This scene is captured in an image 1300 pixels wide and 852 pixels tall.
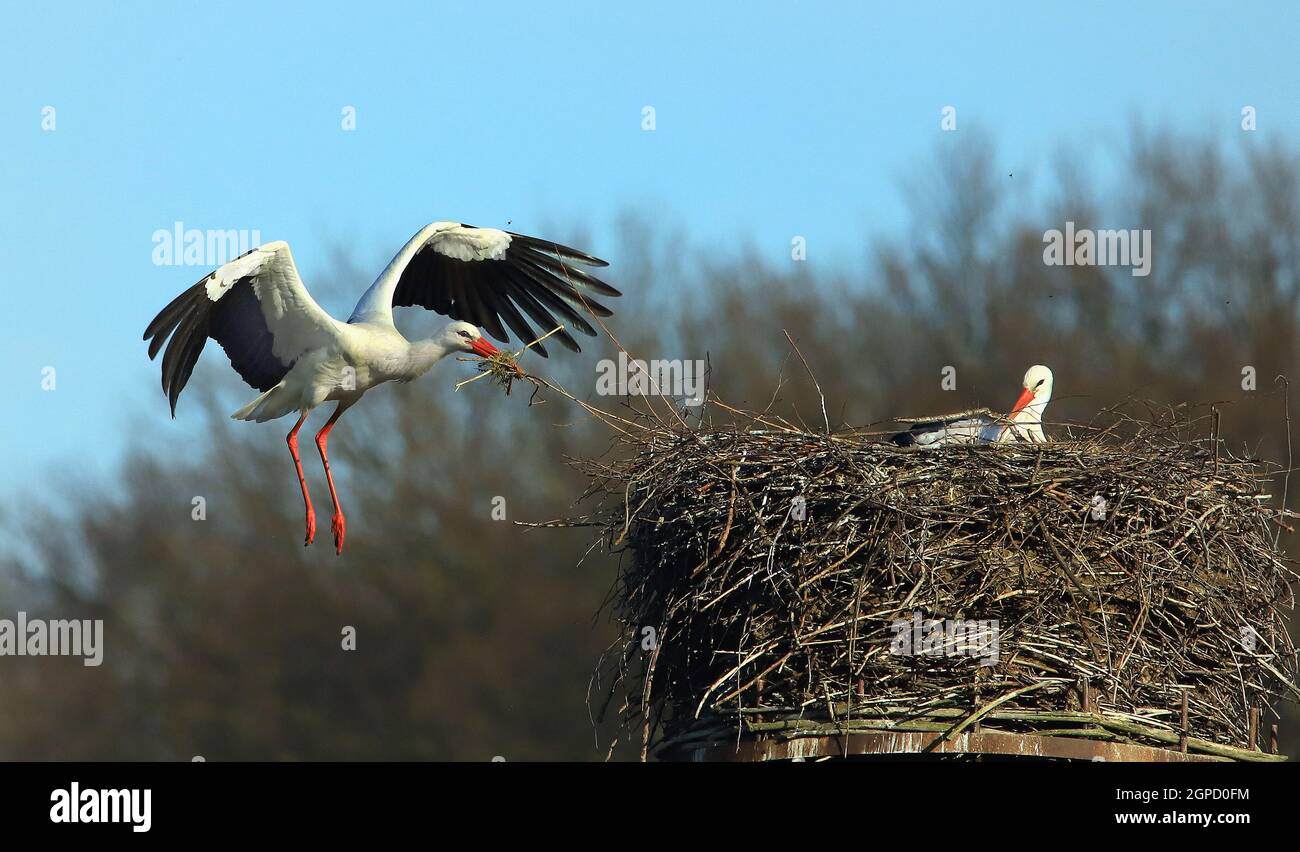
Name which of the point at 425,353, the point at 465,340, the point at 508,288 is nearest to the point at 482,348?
the point at 465,340

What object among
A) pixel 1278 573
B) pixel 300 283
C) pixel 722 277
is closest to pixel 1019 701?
pixel 1278 573

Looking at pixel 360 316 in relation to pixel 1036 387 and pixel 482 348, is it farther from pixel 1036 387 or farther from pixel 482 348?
pixel 1036 387

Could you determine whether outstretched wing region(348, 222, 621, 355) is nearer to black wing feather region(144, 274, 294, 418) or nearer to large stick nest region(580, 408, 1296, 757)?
black wing feather region(144, 274, 294, 418)

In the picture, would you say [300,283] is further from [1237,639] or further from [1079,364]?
[1079,364]

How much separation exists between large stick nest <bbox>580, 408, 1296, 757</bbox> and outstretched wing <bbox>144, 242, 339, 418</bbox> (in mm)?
Answer: 2358

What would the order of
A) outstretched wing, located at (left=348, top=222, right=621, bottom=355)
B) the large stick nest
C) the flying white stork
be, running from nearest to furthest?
the large stick nest < the flying white stork < outstretched wing, located at (left=348, top=222, right=621, bottom=355)

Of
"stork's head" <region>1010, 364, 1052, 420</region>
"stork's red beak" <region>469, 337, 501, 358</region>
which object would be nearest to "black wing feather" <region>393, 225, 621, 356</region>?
"stork's red beak" <region>469, 337, 501, 358</region>

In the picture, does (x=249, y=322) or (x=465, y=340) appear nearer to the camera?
(x=465, y=340)

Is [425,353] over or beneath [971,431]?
over

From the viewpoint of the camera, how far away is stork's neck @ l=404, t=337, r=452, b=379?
8672mm

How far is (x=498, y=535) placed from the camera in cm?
2011

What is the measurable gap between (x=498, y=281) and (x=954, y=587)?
380cm

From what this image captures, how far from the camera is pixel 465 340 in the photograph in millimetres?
8578

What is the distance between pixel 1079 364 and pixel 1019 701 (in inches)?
466
